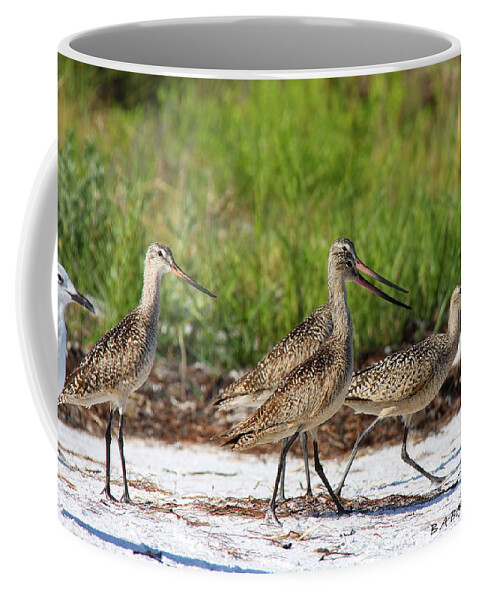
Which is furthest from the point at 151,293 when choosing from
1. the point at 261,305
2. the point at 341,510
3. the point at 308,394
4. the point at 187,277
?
the point at 341,510

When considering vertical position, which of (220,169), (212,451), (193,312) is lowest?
(212,451)

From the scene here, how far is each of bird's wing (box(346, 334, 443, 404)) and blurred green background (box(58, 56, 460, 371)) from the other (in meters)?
0.06

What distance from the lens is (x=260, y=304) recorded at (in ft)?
16.5

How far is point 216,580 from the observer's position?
5305 mm

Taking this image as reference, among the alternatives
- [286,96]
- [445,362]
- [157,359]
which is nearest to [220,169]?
[286,96]

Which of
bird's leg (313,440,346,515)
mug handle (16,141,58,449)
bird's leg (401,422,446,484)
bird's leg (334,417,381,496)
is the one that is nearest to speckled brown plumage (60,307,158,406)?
mug handle (16,141,58,449)

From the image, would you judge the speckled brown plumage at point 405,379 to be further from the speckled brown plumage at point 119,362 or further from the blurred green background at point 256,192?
the speckled brown plumage at point 119,362

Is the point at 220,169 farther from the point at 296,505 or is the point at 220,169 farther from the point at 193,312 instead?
the point at 296,505

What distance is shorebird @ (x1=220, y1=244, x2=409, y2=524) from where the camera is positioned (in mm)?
5098

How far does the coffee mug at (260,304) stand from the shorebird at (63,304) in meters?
0.01

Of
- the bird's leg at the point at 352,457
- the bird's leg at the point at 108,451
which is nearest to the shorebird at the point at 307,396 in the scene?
the bird's leg at the point at 352,457

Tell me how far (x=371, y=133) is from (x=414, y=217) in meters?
0.30

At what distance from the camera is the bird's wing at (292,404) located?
510 centimetres

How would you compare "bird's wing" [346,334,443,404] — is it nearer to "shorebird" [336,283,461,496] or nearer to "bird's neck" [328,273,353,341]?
"shorebird" [336,283,461,496]
